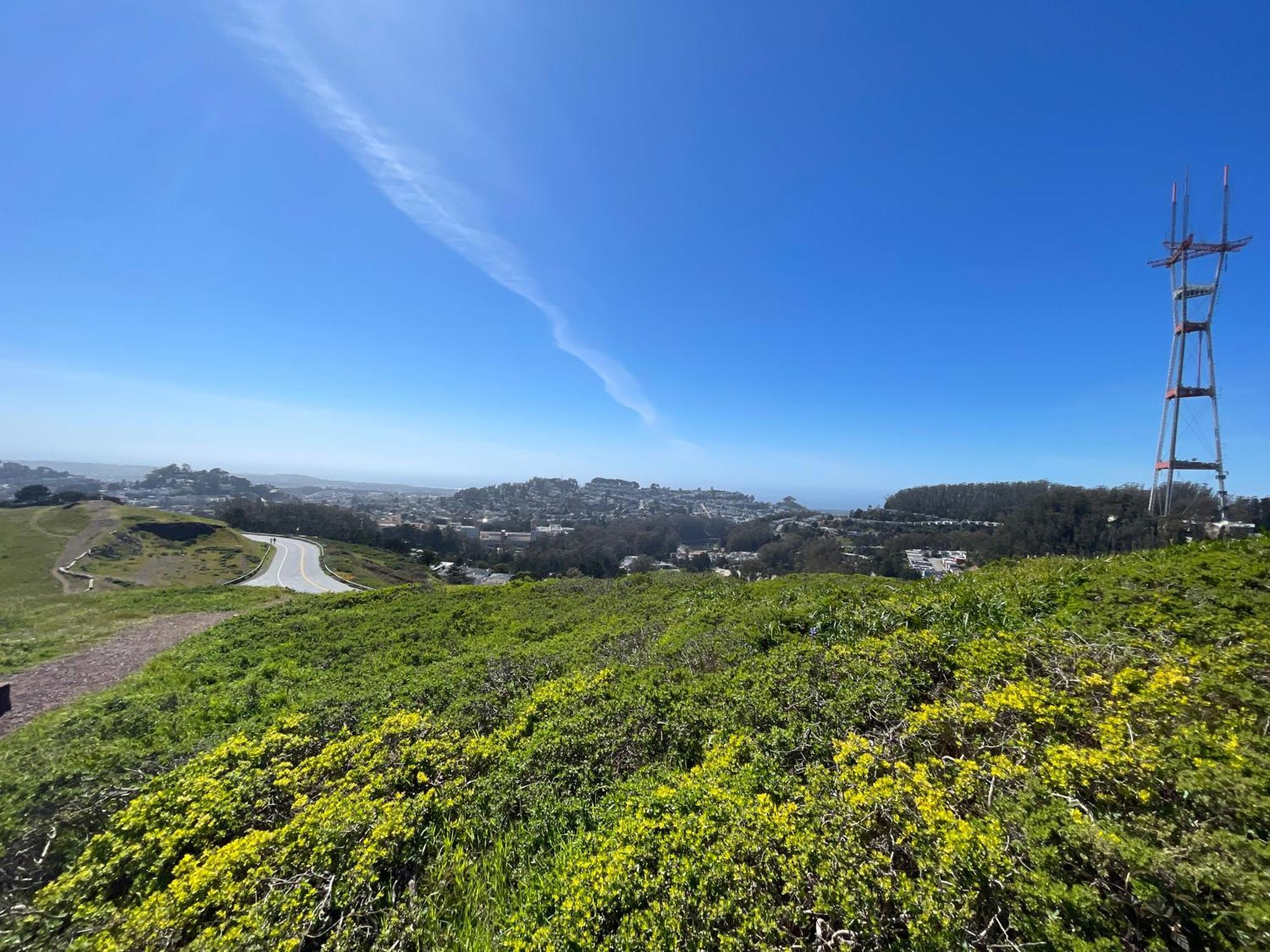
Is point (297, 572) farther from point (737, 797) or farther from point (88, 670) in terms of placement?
point (737, 797)

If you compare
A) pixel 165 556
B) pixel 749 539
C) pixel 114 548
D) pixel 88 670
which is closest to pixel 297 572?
pixel 165 556

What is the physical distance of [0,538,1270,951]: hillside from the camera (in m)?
2.30

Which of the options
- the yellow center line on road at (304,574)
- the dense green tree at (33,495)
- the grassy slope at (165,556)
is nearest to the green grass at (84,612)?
the yellow center line on road at (304,574)

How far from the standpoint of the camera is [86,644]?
466 inches

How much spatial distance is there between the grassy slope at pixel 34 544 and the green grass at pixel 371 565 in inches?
571

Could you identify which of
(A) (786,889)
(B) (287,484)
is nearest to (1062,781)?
(A) (786,889)

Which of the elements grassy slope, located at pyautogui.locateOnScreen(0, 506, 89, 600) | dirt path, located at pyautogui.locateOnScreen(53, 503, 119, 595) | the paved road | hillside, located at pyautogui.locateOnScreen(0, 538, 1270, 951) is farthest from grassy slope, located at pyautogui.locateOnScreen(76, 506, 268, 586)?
hillside, located at pyautogui.locateOnScreen(0, 538, 1270, 951)

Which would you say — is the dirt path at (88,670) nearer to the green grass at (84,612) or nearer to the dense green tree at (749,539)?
the green grass at (84,612)

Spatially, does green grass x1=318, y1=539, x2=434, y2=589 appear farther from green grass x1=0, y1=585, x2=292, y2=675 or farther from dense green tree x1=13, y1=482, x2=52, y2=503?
dense green tree x1=13, y1=482, x2=52, y2=503

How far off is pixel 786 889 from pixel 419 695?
5.00 m

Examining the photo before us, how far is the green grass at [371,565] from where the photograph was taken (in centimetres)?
3553

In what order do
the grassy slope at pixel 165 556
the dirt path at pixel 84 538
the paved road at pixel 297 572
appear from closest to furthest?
the dirt path at pixel 84 538
the paved road at pixel 297 572
the grassy slope at pixel 165 556

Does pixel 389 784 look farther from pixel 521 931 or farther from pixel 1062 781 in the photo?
pixel 1062 781

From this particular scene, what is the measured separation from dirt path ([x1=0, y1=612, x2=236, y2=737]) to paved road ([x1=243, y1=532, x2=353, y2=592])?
9.39 meters
